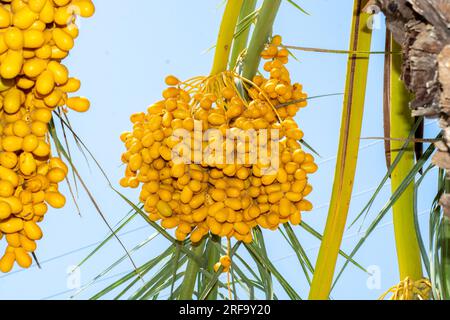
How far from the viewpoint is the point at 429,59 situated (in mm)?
610

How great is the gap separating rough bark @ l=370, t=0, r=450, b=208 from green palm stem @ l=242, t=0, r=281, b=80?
0.87 meters

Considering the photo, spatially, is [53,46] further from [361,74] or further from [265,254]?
[265,254]

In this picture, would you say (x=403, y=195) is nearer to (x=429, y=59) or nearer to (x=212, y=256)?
(x=212, y=256)

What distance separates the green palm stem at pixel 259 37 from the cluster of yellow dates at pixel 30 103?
29.0 inches

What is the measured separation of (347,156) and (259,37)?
16.2 inches

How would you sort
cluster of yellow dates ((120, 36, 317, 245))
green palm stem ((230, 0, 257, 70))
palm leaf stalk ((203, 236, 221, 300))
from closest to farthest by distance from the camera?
cluster of yellow dates ((120, 36, 317, 245)) < palm leaf stalk ((203, 236, 221, 300)) < green palm stem ((230, 0, 257, 70))

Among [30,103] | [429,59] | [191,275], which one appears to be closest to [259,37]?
[191,275]

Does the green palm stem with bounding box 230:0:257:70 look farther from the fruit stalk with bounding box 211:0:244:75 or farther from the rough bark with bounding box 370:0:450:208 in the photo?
the rough bark with bounding box 370:0:450:208

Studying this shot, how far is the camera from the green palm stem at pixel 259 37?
1.52 meters

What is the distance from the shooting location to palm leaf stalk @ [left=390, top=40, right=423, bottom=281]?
1.41m

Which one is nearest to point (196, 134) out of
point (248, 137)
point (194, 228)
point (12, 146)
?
point (248, 137)

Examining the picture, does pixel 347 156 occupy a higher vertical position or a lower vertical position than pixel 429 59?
higher

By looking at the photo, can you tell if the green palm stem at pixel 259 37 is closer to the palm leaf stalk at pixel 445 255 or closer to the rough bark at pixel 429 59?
the palm leaf stalk at pixel 445 255

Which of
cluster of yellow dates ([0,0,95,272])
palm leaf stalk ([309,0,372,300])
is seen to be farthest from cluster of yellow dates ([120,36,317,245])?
cluster of yellow dates ([0,0,95,272])
